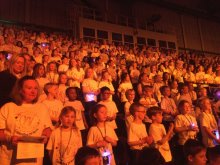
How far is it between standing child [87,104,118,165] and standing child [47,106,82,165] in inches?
13.9

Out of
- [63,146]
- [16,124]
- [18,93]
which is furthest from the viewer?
[63,146]

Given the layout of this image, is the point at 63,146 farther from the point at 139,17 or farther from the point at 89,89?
the point at 139,17

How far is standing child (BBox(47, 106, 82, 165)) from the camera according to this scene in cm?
332

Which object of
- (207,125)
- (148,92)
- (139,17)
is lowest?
(207,125)

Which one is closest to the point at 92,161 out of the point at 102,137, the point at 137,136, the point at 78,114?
the point at 102,137

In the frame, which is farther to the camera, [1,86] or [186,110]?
[186,110]

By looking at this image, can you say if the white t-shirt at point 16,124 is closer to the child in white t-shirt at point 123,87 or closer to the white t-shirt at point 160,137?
the white t-shirt at point 160,137

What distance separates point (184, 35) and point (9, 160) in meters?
21.8

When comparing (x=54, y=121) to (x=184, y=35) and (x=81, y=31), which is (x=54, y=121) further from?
(x=184, y=35)

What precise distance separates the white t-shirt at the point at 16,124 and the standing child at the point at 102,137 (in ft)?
3.55

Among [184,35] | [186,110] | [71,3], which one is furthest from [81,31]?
[186,110]

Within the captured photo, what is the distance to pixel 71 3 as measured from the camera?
17406 mm

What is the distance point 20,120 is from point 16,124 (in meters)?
0.06

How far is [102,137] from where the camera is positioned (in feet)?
12.7
